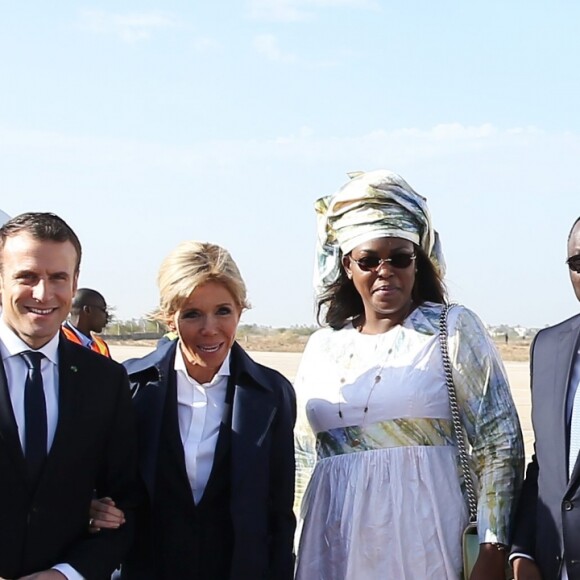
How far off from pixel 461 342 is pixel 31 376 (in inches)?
66.9

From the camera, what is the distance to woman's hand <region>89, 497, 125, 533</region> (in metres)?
3.64

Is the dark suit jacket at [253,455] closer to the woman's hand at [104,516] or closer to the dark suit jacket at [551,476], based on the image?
the woman's hand at [104,516]

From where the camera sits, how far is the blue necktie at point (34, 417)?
3432 mm

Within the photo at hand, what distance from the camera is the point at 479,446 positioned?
13.1ft

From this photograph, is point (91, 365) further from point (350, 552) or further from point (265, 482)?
point (350, 552)

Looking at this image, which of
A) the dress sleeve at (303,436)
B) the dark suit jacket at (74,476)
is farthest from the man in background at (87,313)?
the dark suit jacket at (74,476)

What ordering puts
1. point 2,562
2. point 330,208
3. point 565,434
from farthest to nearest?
point 330,208 → point 565,434 → point 2,562

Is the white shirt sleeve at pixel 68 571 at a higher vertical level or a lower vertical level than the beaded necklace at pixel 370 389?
lower

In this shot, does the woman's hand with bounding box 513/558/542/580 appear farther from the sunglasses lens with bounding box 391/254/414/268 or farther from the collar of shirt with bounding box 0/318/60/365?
the collar of shirt with bounding box 0/318/60/365

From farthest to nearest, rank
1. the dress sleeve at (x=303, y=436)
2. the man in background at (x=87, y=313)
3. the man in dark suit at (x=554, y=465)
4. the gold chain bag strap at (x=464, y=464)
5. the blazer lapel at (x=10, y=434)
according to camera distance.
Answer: the man in background at (x=87, y=313) → the dress sleeve at (x=303, y=436) → the gold chain bag strap at (x=464, y=464) → the man in dark suit at (x=554, y=465) → the blazer lapel at (x=10, y=434)

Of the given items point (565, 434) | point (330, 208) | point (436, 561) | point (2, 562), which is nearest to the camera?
point (2, 562)

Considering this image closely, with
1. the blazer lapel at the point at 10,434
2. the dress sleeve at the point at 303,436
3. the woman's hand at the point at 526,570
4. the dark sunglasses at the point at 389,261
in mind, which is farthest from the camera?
the dress sleeve at the point at 303,436

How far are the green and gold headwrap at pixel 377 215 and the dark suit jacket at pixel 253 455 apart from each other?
706mm

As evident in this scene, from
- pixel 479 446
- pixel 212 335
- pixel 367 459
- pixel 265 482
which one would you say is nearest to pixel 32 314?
pixel 212 335
